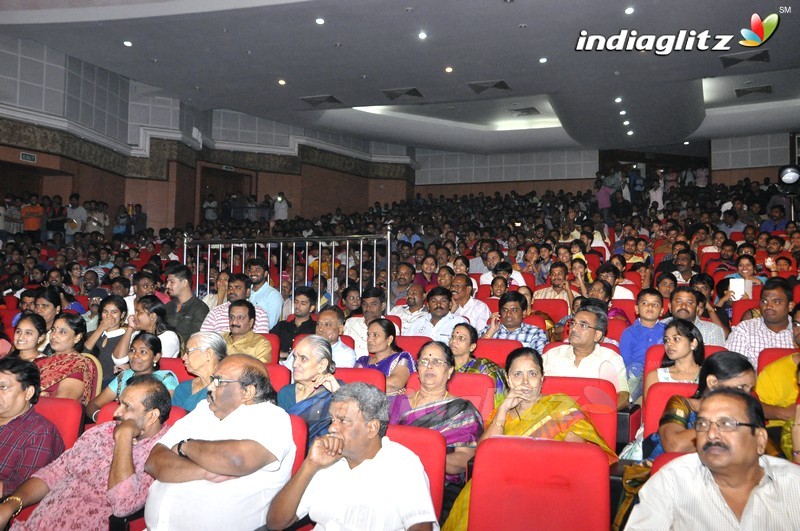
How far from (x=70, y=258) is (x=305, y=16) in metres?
4.45

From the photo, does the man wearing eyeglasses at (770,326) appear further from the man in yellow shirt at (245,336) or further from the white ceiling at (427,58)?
the white ceiling at (427,58)

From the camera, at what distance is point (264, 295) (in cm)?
545

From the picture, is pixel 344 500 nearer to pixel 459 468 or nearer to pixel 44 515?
pixel 459 468

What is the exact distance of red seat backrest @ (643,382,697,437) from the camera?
277 cm

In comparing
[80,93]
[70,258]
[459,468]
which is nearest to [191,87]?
[80,93]

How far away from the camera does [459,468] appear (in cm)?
262

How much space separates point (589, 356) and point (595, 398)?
70 cm

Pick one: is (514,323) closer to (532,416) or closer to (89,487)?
(532,416)

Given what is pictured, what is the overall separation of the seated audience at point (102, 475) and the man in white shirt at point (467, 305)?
2899mm

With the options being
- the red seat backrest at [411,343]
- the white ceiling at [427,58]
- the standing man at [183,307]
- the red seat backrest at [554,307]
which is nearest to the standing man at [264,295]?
the standing man at [183,307]

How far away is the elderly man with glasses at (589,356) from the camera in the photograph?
3566 mm

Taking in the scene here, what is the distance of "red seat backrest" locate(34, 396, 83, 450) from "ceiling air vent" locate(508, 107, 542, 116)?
45.9ft

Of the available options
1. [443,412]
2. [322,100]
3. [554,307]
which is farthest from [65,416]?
[322,100]

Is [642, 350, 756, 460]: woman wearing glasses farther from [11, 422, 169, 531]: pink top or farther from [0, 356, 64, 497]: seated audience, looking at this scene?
[0, 356, 64, 497]: seated audience
